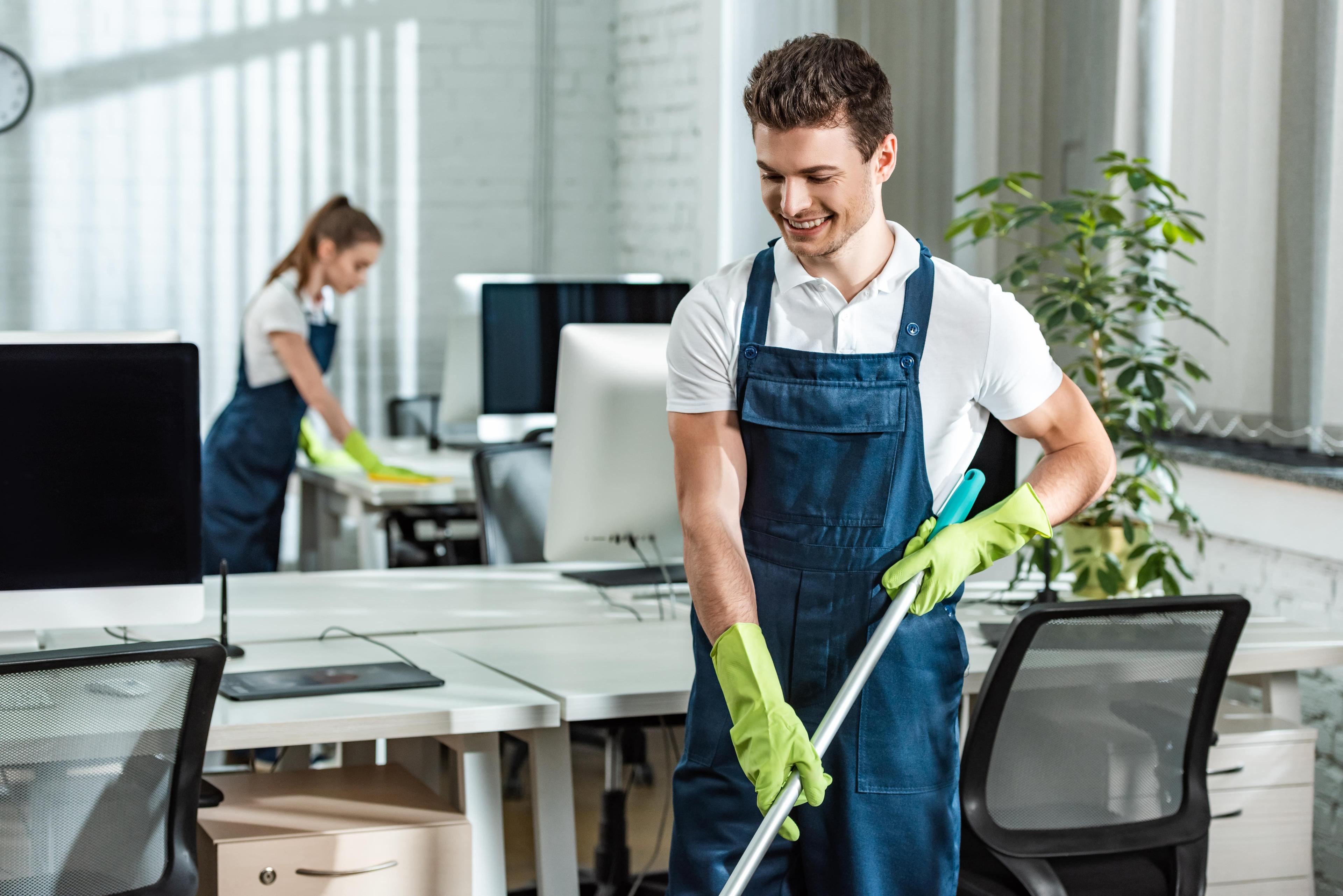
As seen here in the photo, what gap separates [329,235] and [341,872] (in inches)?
87.6

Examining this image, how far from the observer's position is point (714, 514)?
5.31 feet

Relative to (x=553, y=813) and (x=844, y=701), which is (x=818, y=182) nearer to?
(x=844, y=701)

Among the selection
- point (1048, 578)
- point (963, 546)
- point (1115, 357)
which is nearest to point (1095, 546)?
point (1048, 578)

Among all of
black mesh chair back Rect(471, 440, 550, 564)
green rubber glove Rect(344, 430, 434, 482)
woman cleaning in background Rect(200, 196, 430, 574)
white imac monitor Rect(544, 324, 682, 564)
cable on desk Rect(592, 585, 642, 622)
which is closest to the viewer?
white imac monitor Rect(544, 324, 682, 564)

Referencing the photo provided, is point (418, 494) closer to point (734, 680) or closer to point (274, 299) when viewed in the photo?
point (274, 299)

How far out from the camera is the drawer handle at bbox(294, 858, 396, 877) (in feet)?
5.99

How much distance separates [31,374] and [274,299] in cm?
178

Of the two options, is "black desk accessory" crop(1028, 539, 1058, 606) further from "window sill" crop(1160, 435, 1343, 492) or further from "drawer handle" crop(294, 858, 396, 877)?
"drawer handle" crop(294, 858, 396, 877)

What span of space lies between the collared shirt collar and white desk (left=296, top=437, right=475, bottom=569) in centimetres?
183

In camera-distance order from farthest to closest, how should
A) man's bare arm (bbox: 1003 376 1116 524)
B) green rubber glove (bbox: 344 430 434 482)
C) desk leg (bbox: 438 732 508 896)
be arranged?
1. green rubber glove (bbox: 344 430 434 482)
2. desk leg (bbox: 438 732 508 896)
3. man's bare arm (bbox: 1003 376 1116 524)

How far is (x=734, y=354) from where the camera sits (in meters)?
1.66

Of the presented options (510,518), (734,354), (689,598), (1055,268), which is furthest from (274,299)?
(734,354)

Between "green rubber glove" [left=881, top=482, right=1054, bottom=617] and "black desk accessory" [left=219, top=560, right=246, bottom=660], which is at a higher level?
"green rubber glove" [left=881, top=482, right=1054, bottom=617]

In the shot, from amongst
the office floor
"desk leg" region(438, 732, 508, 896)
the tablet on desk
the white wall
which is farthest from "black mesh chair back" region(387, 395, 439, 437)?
"desk leg" region(438, 732, 508, 896)
